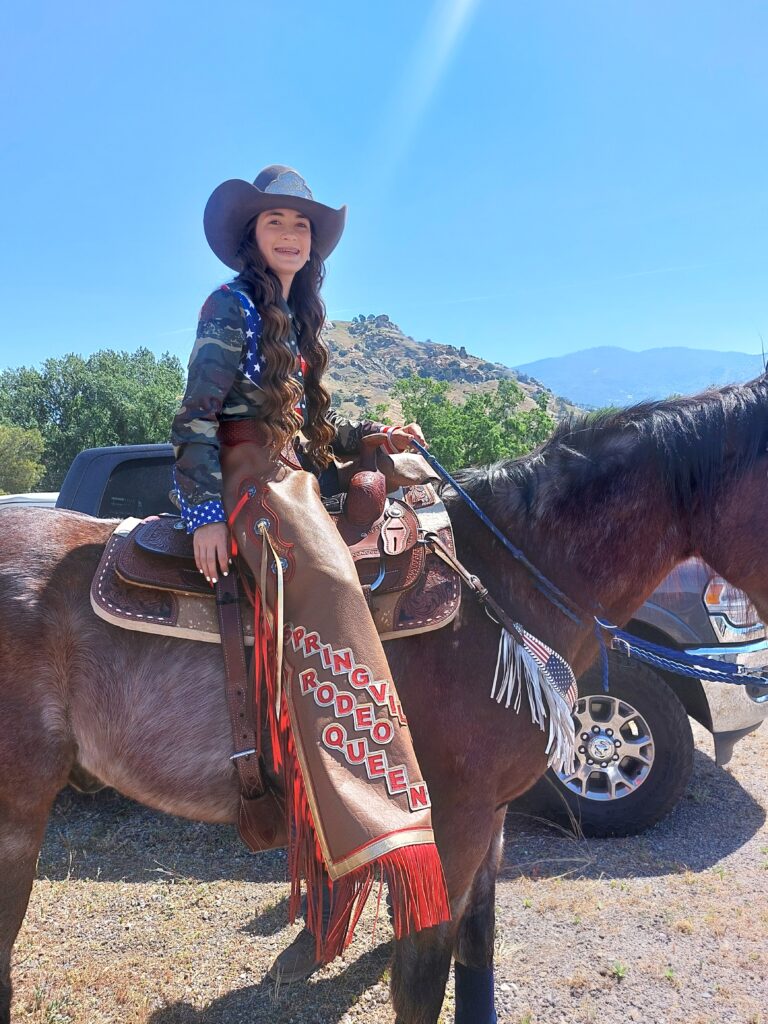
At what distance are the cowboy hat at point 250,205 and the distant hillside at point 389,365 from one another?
85.3m

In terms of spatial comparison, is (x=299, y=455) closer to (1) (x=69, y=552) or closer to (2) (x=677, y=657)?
(1) (x=69, y=552)

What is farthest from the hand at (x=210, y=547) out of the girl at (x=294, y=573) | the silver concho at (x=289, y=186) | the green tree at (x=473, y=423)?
the green tree at (x=473, y=423)

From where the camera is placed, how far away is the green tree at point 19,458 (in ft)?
105

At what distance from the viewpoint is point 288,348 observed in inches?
78.0

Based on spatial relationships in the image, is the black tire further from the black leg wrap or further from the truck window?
the truck window

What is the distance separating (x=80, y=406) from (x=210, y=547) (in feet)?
114

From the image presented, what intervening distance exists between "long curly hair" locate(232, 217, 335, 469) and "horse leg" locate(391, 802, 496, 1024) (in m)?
1.26

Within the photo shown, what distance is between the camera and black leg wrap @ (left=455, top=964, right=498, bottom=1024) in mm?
2318

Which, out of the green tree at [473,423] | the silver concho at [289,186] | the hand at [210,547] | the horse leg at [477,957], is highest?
the green tree at [473,423]

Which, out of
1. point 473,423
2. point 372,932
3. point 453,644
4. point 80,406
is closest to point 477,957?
point 372,932

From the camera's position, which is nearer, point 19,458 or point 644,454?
point 644,454

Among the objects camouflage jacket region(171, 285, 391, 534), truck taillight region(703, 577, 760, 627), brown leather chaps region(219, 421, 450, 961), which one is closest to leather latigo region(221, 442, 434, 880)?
brown leather chaps region(219, 421, 450, 961)

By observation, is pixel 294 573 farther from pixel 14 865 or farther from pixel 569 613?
pixel 14 865

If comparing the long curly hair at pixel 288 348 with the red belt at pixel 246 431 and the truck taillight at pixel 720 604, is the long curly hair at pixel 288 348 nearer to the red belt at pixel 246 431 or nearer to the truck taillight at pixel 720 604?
the red belt at pixel 246 431
